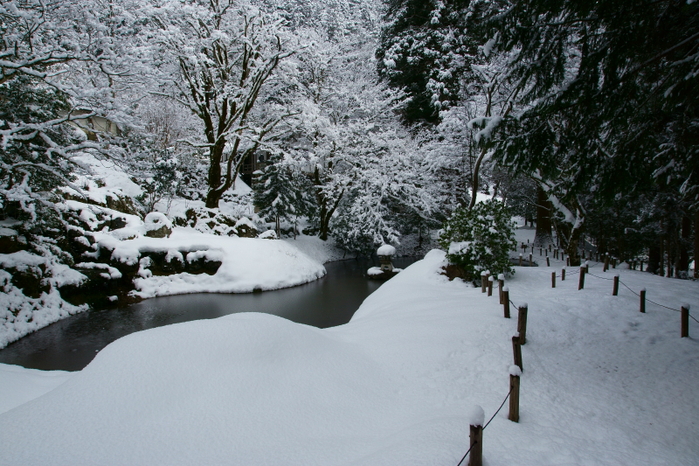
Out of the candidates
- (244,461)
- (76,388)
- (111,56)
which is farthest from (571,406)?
(111,56)

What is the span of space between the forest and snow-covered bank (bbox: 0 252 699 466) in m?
2.53

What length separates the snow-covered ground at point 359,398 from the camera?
2.91 meters

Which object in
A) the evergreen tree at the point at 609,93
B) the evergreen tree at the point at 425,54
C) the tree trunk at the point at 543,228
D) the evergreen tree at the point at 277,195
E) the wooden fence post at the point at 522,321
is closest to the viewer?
the evergreen tree at the point at 609,93

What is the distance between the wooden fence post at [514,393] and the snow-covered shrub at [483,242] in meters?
6.64

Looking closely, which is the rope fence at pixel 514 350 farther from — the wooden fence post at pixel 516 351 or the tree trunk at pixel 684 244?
the tree trunk at pixel 684 244

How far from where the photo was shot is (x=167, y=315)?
11.0 meters

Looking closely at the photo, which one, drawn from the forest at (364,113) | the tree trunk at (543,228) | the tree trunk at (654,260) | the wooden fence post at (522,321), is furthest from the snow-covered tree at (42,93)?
the tree trunk at (543,228)

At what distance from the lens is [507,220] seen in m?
10.5

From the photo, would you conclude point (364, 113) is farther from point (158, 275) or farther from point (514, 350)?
point (514, 350)

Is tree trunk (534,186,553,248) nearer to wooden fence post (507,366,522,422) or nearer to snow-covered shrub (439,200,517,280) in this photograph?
snow-covered shrub (439,200,517,280)

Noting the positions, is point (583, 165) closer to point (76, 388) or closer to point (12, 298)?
point (76, 388)

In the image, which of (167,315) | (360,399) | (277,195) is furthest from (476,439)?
(277,195)

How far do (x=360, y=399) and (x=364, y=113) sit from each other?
22.3 m

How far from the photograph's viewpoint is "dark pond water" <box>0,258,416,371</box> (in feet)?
26.3
